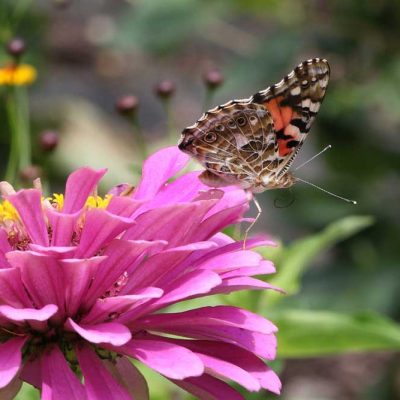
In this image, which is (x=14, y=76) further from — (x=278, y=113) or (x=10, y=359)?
(x=10, y=359)

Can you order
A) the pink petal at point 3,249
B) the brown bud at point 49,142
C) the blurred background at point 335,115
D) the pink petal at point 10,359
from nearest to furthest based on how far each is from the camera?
the pink petal at point 10,359
the pink petal at point 3,249
the brown bud at point 49,142
the blurred background at point 335,115

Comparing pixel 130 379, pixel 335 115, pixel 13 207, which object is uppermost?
pixel 13 207

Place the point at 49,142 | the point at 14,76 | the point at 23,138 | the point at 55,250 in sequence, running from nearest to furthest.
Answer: the point at 55,250, the point at 49,142, the point at 14,76, the point at 23,138

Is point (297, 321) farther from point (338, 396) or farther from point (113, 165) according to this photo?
point (113, 165)

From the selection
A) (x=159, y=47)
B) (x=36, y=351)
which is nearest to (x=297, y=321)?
(x=36, y=351)

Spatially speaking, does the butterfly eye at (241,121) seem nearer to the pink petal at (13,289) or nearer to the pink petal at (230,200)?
the pink petal at (230,200)

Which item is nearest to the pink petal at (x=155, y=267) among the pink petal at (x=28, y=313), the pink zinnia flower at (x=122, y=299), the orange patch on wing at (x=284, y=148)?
the pink zinnia flower at (x=122, y=299)

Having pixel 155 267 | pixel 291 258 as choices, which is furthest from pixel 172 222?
pixel 291 258
